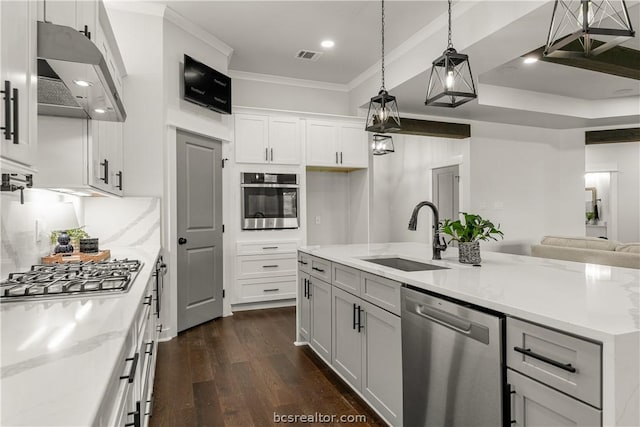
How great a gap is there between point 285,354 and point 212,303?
4.55 ft

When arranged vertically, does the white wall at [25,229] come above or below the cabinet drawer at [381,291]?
above

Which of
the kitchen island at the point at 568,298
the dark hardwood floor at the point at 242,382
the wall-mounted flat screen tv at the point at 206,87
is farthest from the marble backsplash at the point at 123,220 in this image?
the kitchen island at the point at 568,298

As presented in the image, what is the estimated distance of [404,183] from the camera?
23.0 feet

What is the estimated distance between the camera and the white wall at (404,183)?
6777mm

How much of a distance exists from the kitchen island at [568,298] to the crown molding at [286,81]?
359 centimetres

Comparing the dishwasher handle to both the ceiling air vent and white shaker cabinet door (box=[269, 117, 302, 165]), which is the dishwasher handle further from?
the ceiling air vent

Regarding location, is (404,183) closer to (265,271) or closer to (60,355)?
(265,271)

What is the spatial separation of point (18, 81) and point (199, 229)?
3.01m

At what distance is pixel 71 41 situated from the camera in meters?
1.35

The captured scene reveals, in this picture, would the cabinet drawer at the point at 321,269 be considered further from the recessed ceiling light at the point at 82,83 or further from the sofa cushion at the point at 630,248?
the sofa cushion at the point at 630,248

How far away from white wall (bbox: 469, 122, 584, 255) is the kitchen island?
4.05m

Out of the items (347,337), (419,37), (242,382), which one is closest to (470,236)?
(347,337)

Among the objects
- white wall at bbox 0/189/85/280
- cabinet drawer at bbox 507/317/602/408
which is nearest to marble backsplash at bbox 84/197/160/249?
white wall at bbox 0/189/85/280

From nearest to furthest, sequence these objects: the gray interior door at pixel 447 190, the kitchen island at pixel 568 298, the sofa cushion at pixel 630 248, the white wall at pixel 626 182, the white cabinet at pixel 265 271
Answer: the kitchen island at pixel 568 298
the sofa cushion at pixel 630 248
the white cabinet at pixel 265 271
the gray interior door at pixel 447 190
the white wall at pixel 626 182
